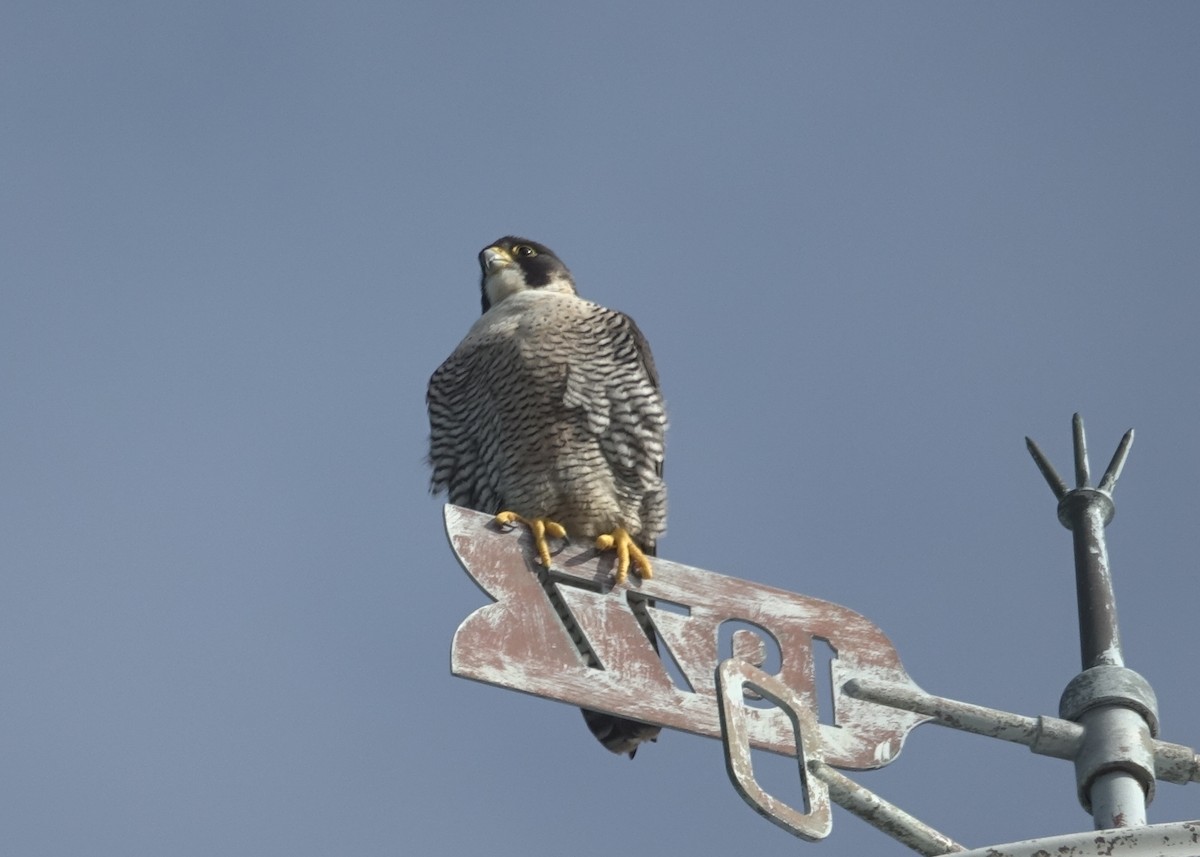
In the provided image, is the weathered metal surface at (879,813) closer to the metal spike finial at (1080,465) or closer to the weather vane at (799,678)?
the weather vane at (799,678)

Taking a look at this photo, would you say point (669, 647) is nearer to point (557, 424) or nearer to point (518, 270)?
point (557, 424)

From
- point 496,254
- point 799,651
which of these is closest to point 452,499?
point 496,254

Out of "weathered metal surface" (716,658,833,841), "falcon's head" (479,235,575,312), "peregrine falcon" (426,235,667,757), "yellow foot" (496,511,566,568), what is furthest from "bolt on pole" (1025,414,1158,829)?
"falcon's head" (479,235,575,312)

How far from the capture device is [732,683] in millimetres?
2990

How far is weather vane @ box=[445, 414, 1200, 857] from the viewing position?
9.43ft

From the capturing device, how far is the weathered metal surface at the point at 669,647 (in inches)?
153

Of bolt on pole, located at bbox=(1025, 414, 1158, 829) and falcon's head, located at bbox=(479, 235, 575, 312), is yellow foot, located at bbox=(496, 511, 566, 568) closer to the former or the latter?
bolt on pole, located at bbox=(1025, 414, 1158, 829)

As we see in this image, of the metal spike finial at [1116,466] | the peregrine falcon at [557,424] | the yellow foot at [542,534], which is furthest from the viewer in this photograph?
the peregrine falcon at [557,424]

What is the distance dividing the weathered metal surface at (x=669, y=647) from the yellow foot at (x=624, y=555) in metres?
0.12

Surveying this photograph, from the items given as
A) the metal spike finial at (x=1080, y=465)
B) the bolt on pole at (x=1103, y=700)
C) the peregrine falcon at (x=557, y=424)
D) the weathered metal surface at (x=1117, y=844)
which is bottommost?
the weathered metal surface at (x=1117, y=844)

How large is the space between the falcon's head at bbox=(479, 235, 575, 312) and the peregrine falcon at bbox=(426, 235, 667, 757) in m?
0.92

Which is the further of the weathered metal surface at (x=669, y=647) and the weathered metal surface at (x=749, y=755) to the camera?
the weathered metal surface at (x=669, y=647)

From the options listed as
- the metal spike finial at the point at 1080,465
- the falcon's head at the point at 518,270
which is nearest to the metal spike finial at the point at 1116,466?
the metal spike finial at the point at 1080,465

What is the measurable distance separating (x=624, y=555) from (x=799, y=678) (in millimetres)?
1335
